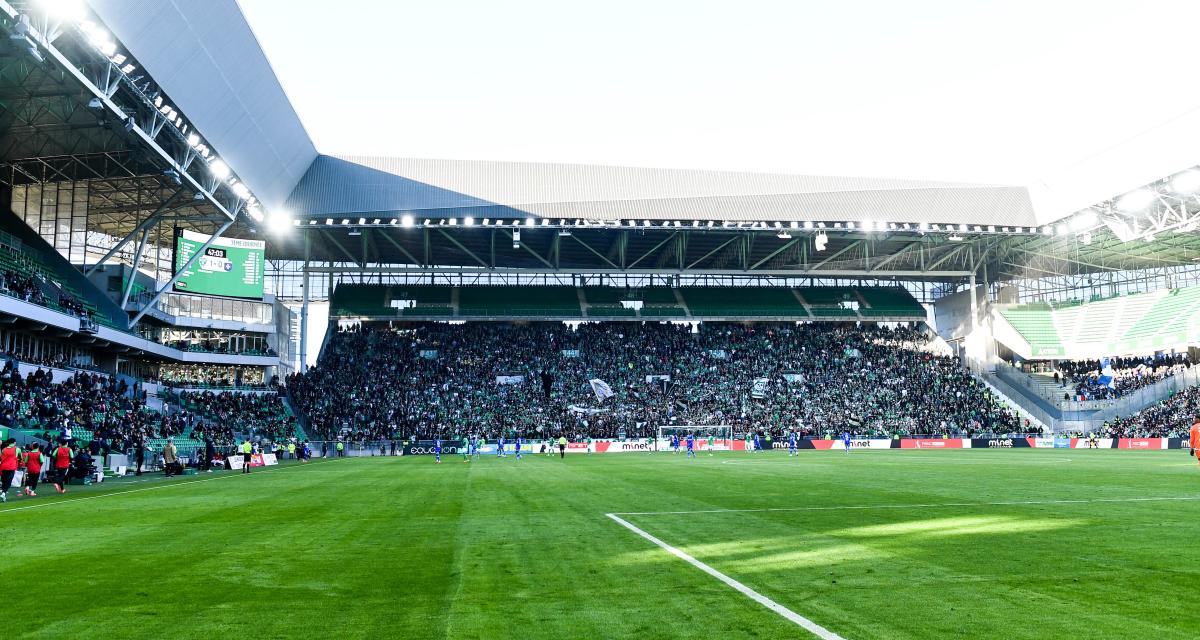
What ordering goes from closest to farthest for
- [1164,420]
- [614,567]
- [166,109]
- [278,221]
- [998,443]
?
[614,567] → [166,109] → [278,221] → [1164,420] → [998,443]

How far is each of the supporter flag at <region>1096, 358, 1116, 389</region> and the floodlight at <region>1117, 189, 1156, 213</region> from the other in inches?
722

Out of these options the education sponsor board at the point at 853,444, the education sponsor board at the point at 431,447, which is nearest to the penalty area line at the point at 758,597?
the education sponsor board at the point at 431,447

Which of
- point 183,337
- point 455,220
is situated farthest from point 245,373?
point 455,220

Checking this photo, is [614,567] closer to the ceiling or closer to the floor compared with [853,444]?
closer to the ceiling

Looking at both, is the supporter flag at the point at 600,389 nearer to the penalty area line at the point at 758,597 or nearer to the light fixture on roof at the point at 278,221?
the light fixture on roof at the point at 278,221

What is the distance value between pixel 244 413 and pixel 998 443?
52038 mm

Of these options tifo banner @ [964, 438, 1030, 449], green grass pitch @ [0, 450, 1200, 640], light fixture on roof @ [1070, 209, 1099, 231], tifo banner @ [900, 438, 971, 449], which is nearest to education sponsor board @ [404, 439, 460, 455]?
tifo banner @ [900, 438, 971, 449]

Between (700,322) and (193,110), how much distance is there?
48342mm

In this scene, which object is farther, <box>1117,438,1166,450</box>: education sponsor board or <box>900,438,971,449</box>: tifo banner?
<box>900,438,971,449</box>: tifo banner

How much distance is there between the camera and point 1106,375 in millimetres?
66938

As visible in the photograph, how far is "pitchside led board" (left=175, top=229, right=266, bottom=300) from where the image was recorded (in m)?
45.9

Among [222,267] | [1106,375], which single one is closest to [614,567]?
[222,267]

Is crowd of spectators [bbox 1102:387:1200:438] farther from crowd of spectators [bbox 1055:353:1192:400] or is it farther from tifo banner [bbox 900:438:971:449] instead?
tifo banner [bbox 900:438:971:449]

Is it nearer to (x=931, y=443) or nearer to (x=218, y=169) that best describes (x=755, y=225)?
(x=931, y=443)
